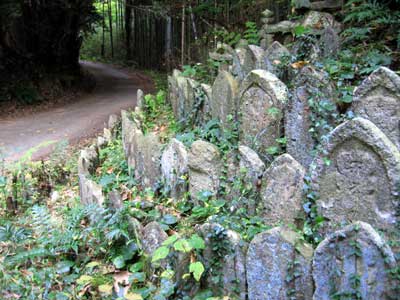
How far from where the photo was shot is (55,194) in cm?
558

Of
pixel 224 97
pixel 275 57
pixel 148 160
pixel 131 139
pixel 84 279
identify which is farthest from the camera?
pixel 131 139

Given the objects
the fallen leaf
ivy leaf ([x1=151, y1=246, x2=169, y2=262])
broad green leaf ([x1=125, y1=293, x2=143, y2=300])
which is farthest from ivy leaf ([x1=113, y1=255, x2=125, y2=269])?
ivy leaf ([x1=151, y1=246, x2=169, y2=262])

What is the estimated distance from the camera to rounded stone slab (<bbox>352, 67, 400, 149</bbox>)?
3.14 metres

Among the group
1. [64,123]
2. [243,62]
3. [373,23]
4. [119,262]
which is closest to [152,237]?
[119,262]

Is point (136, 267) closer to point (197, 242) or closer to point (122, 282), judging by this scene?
point (122, 282)

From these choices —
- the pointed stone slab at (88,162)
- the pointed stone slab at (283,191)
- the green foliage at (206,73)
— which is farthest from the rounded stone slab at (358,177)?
the green foliage at (206,73)

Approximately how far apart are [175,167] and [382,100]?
2.00m

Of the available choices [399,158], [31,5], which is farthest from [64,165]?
[31,5]

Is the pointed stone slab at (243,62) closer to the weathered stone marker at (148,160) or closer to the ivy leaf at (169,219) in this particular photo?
the weathered stone marker at (148,160)

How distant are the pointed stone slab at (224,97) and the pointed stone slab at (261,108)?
10.1 inches

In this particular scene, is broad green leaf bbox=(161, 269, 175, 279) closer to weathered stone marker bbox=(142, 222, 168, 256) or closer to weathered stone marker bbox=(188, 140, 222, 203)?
weathered stone marker bbox=(142, 222, 168, 256)

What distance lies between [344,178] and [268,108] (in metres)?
1.47

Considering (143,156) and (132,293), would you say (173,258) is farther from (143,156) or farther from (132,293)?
(143,156)

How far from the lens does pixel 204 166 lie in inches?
145
